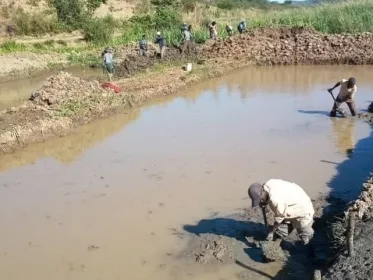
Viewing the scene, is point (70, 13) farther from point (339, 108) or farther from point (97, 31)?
point (339, 108)

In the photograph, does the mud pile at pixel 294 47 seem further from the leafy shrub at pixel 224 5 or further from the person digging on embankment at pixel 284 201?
the leafy shrub at pixel 224 5

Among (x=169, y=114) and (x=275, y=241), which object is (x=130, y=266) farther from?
(x=169, y=114)

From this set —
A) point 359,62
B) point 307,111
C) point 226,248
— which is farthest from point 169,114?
point 359,62

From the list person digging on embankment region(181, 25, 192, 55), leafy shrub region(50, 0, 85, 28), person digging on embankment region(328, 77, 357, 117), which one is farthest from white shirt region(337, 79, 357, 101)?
leafy shrub region(50, 0, 85, 28)

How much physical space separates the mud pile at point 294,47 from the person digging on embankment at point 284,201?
14310mm

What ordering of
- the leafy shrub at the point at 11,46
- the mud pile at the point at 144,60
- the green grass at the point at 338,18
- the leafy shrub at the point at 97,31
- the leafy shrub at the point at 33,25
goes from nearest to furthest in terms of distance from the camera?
the mud pile at the point at 144,60, the green grass at the point at 338,18, the leafy shrub at the point at 11,46, the leafy shrub at the point at 97,31, the leafy shrub at the point at 33,25

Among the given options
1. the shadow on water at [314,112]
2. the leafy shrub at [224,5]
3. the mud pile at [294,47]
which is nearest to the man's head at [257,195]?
the shadow on water at [314,112]

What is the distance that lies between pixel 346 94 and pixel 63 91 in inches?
284

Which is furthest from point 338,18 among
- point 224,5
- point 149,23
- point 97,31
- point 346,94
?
point 224,5

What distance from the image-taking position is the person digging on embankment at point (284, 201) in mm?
5238

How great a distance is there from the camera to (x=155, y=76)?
16.5 metres

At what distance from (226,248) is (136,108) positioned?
824 cm

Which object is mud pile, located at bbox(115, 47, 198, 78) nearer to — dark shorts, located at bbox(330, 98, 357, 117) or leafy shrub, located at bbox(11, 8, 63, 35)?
dark shorts, located at bbox(330, 98, 357, 117)

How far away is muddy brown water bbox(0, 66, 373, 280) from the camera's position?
6.07m
